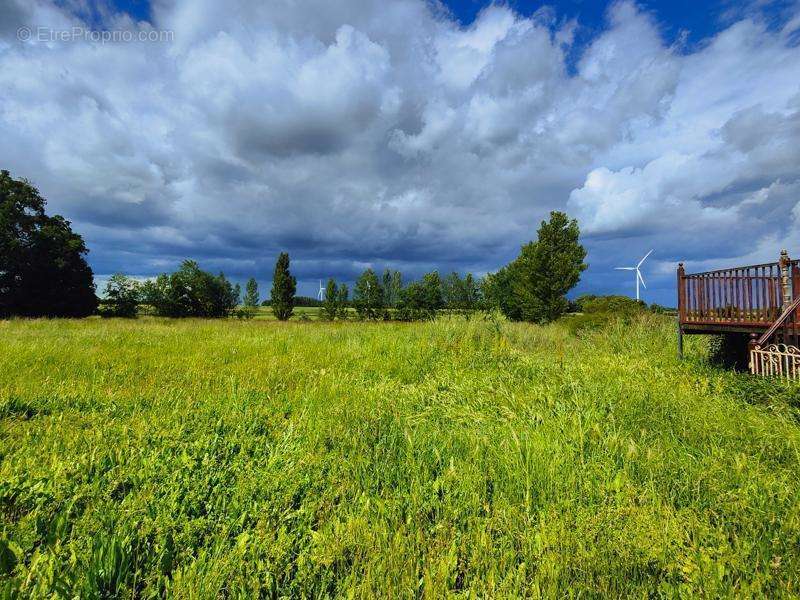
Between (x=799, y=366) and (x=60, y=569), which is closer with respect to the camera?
(x=60, y=569)

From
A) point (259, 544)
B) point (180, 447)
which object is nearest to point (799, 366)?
point (259, 544)

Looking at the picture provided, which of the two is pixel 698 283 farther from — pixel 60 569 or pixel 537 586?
pixel 60 569

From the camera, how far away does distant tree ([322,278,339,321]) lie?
4628 centimetres

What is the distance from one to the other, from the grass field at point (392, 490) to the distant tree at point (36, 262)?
34.5 metres

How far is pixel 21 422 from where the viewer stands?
411 cm

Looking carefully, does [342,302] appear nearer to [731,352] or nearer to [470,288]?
[470,288]

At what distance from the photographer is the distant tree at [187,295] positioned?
38.5m

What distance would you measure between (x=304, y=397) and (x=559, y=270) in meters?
31.7

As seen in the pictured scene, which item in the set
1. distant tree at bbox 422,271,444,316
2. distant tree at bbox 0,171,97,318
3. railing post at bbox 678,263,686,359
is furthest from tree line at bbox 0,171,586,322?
railing post at bbox 678,263,686,359

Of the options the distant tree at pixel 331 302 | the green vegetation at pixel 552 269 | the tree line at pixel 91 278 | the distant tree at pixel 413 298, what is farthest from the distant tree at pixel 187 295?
the green vegetation at pixel 552 269

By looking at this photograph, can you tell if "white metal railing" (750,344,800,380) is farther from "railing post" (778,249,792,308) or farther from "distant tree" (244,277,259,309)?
"distant tree" (244,277,259,309)

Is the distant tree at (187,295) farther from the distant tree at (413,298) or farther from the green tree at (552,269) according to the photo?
the green tree at (552,269)

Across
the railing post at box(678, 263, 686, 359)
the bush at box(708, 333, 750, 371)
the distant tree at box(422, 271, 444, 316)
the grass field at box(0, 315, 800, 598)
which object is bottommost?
the grass field at box(0, 315, 800, 598)

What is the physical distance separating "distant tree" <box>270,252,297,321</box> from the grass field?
41005 millimetres
